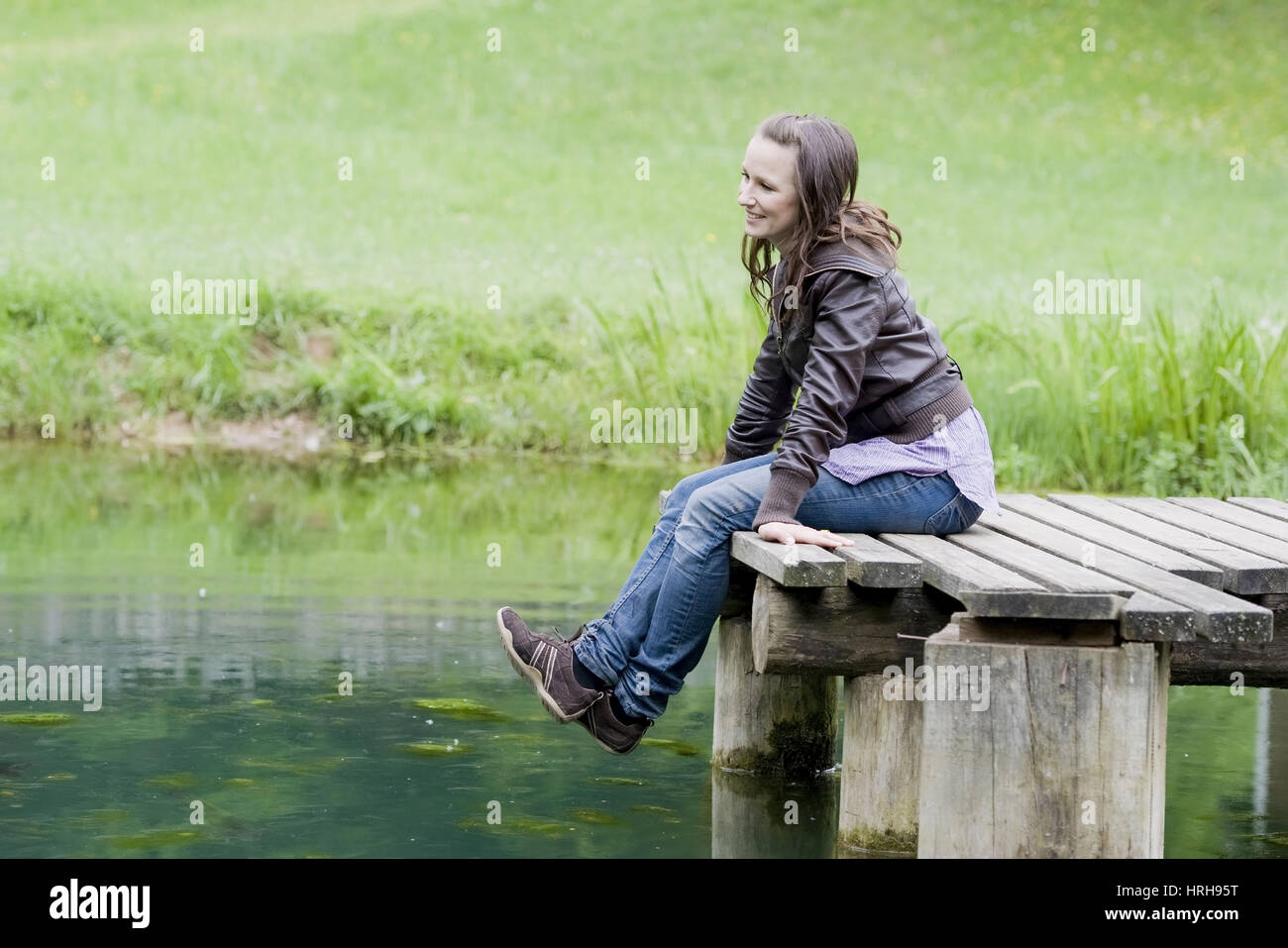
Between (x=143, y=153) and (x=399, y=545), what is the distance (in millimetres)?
13153

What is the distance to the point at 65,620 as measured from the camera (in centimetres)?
688

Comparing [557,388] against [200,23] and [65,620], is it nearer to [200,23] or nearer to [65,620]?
[65,620]

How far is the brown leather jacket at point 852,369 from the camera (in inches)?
175

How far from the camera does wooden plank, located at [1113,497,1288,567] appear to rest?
475 cm

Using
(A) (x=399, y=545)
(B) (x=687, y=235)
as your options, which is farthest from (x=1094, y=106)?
(A) (x=399, y=545)

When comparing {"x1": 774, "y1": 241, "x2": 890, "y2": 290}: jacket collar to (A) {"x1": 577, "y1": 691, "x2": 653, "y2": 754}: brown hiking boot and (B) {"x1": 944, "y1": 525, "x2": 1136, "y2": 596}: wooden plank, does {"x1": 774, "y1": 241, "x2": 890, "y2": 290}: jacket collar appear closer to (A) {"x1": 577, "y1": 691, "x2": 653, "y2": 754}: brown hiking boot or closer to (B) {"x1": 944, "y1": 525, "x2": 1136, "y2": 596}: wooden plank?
(B) {"x1": 944, "y1": 525, "x2": 1136, "y2": 596}: wooden plank

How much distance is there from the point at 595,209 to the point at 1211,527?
15322mm

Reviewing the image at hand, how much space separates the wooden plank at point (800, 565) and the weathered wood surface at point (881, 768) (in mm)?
431

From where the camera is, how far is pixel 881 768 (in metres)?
4.55

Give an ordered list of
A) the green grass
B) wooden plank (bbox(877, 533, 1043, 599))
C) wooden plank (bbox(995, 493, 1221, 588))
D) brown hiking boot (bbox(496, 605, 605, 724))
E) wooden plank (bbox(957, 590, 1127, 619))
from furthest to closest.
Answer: the green grass → brown hiking boot (bbox(496, 605, 605, 724)) → wooden plank (bbox(995, 493, 1221, 588)) → wooden plank (bbox(877, 533, 1043, 599)) → wooden plank (bbox(957, 590, 1127, 619))

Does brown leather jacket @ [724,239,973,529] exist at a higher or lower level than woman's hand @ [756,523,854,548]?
higher

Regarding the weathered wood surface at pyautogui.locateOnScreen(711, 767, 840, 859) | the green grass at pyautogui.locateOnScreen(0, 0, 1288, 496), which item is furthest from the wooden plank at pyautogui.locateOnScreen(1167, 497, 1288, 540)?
the green grass at pyautogui.locateOnScreen(0, 0, 1288, 496)

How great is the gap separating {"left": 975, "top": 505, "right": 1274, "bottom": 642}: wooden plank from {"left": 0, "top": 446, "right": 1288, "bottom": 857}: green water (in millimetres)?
799

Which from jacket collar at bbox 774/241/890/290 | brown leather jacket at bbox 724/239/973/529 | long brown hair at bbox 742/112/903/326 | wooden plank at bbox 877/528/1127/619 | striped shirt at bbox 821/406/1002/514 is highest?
long brown hair at bbox 742/112/903/326
